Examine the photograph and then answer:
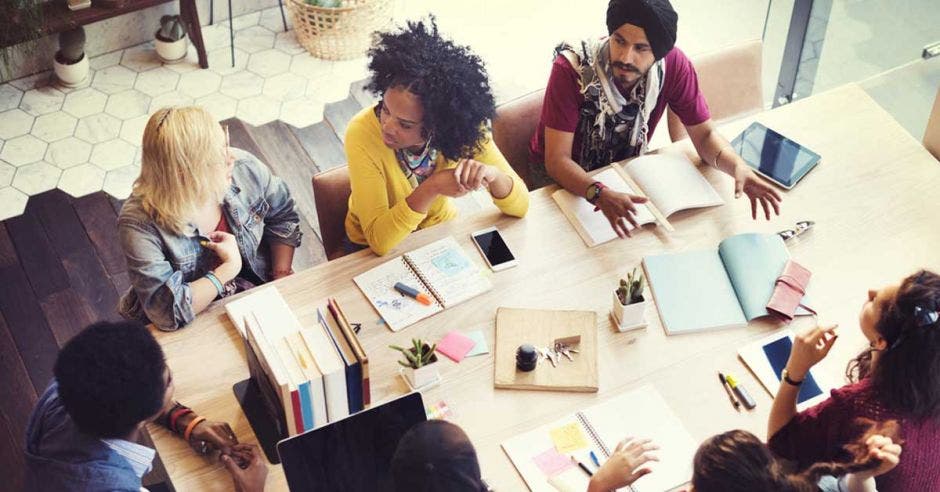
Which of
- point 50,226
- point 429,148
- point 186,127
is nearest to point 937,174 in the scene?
point 429,148

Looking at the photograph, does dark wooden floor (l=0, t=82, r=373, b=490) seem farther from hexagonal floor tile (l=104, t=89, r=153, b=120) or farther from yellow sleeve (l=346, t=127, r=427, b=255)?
yellow sleeve (l=346, t=127, r=427, b=255)

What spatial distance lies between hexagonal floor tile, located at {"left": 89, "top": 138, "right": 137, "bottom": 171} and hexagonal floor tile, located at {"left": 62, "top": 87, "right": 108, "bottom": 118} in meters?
0.25

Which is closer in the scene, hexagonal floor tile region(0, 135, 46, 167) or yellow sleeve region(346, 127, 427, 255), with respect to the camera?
yellow sleeve region(346, 127, 427, 255)

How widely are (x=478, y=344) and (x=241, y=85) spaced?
2.49 meters

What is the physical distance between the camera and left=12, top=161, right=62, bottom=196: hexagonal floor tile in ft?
12.5

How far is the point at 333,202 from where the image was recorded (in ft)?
8.98

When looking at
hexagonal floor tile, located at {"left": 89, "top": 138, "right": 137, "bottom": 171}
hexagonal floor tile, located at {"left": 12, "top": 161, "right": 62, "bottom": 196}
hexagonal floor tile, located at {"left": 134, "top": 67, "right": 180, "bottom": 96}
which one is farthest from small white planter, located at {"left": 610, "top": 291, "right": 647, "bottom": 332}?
hexagonal floor tile, located at {"left": 134, "top": 67, "right": 180, "bottom": 96}

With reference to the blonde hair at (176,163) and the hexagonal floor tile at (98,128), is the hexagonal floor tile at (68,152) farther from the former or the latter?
the blonde hair at (176,163)

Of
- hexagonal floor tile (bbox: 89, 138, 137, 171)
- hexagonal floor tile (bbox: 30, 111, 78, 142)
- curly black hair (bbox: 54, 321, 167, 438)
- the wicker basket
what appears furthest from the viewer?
the wicker basket

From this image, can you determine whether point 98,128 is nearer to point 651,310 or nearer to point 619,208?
point 619,208

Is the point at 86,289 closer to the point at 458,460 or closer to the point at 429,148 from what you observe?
the point at 429,148

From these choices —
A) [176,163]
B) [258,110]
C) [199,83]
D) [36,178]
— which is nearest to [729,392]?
[176,163]

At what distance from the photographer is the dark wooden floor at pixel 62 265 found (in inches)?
124

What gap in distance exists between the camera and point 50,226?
12.0 ft
